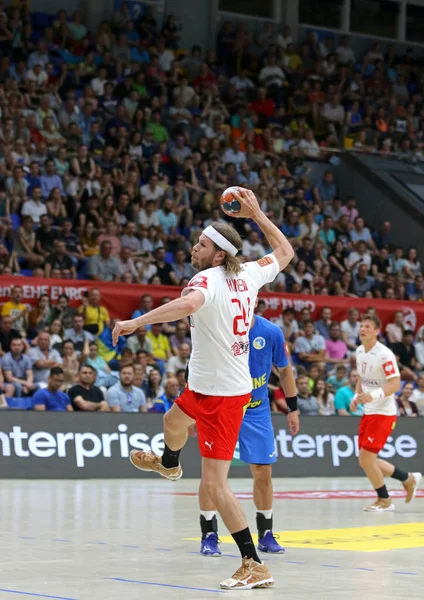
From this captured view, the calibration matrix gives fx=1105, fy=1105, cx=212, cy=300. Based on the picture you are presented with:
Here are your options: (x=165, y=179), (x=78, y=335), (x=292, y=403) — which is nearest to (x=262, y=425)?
(x=292, y=403)

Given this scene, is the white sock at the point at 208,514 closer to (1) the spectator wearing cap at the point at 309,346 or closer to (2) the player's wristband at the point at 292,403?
(2) the player's wristband at the point at 292,403

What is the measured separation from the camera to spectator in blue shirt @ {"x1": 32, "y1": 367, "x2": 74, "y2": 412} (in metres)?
17.2

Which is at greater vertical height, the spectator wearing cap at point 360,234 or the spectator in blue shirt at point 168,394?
the spectator wearing cap at point 360,234

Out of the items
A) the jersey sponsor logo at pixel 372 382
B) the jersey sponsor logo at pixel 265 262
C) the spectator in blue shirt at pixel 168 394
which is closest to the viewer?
the jersey sponsor logo at pixel 265 262

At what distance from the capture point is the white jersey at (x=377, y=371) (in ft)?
44.5

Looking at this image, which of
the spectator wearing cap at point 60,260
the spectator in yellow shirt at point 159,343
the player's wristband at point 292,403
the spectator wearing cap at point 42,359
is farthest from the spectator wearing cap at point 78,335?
the player's wristband at point 292,403

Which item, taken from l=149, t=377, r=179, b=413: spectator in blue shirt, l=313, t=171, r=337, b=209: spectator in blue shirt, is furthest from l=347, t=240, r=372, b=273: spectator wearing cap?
l=149, t=377, r=179, b=413: spectator in blue shirt

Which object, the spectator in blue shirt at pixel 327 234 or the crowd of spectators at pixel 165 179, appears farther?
the spectator in blue shirt at pixel 327 234

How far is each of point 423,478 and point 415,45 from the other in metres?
19.4

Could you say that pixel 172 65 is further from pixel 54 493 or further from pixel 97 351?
pixel 54 493

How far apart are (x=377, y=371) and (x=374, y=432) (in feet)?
2.46

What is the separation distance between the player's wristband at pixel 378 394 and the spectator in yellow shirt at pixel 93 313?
25.2 ft

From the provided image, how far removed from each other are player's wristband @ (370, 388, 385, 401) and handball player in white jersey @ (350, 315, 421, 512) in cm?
2

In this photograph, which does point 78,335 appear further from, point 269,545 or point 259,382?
point 269,545
